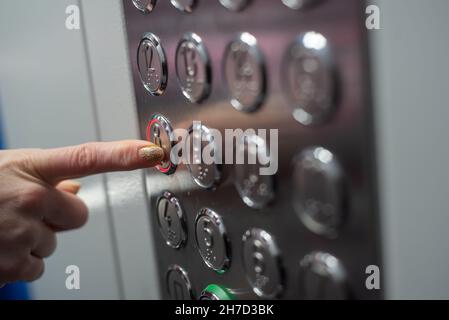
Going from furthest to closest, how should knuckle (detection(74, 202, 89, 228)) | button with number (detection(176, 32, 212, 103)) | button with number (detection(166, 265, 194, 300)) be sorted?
knuckle (detection(74, 202, 89, 228)) < button with number (detection(166, 265, 194, 300)) < button with number (detection(176, 32, 212, 103))

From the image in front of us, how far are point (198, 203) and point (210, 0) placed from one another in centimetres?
17

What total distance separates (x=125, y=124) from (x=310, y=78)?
31 cm

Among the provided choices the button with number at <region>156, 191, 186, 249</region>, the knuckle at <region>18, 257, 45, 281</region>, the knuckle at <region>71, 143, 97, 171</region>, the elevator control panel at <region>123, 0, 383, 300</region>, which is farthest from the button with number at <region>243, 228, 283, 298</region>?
the knuckle at <region>18, 257, 45, 281</region>

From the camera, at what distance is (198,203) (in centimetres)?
41

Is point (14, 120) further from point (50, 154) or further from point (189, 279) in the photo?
point (189, 279)

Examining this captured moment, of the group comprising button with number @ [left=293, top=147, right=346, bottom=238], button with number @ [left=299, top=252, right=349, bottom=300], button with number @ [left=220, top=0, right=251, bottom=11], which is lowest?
button with number @ [left=299, top=252, right=349, bottom=300]

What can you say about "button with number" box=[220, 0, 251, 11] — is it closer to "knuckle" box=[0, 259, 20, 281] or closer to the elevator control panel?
the elevator control panel

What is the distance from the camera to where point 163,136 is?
0.43 meters

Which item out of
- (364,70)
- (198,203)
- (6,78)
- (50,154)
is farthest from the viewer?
(6,78)

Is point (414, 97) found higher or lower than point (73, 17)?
lower

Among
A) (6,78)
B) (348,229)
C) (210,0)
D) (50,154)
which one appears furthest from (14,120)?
(348,229)

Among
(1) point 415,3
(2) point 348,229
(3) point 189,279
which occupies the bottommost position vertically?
(3) point 189,279

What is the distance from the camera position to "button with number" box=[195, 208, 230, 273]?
38 centimetres

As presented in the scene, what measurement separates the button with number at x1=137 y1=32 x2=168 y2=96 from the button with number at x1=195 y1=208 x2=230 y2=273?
0.12m
